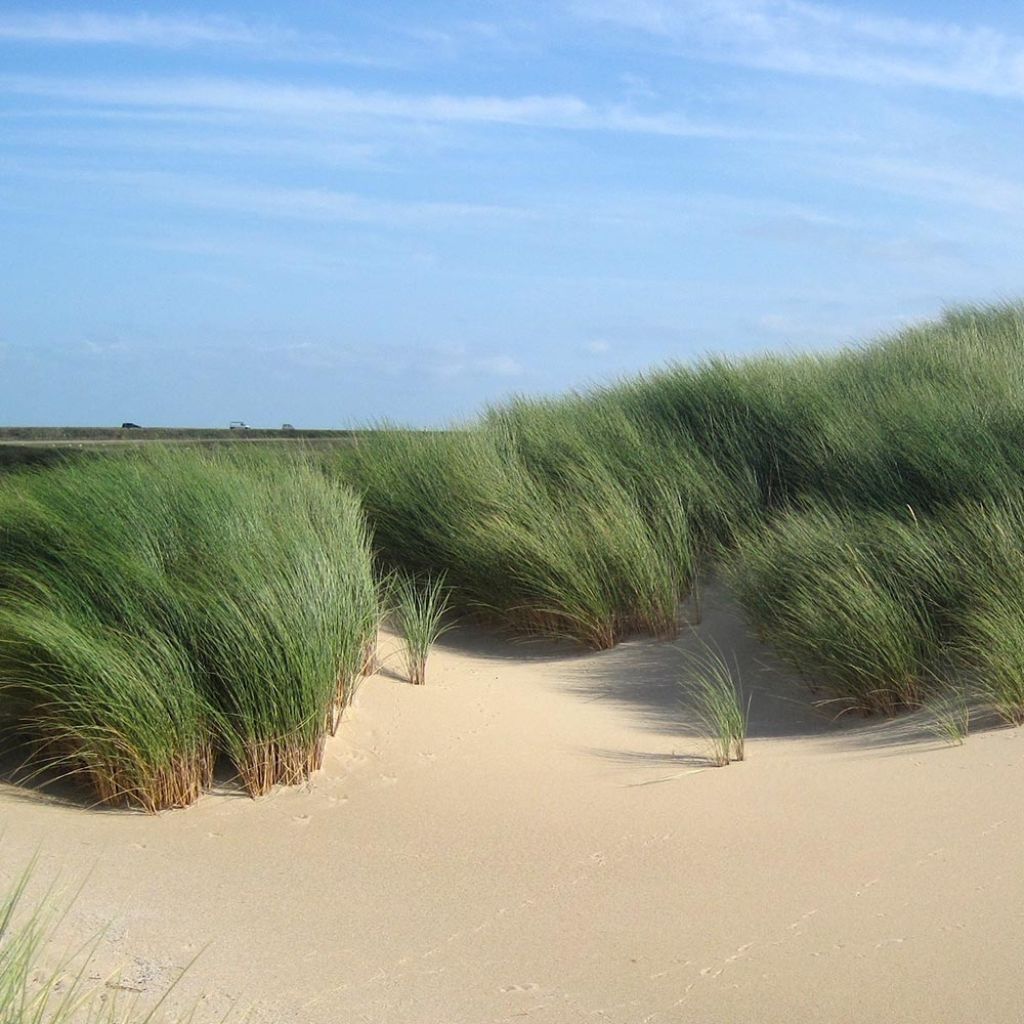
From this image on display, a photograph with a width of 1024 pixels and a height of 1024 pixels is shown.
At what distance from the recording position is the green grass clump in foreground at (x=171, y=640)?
453 cm

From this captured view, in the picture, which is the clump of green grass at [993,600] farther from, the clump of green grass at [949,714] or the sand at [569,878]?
the sand at [569,878]

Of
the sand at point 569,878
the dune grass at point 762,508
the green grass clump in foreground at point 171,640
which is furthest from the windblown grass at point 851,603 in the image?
the green grass clump in foreground at point 171,640

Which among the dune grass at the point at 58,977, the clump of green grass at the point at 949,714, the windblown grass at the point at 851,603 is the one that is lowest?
the dune grass at the point at 58,977

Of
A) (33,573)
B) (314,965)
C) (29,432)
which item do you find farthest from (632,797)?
(29,432)

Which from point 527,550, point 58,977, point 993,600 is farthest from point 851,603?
point 58,977

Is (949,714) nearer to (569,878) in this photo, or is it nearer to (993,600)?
(993,600)

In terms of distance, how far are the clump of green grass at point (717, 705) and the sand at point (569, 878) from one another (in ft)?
0.34

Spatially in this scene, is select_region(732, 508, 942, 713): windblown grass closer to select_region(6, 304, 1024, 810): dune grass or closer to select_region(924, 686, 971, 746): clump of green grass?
select_region(6, 304, 1024, 810): dune grass

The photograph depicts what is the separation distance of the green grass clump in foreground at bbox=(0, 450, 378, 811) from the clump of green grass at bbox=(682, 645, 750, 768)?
162 centimetres

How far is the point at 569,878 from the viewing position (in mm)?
3938

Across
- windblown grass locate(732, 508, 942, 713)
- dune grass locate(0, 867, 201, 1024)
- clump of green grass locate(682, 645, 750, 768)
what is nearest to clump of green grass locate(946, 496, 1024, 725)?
windblown grass locate(732, 508, 942, 713)

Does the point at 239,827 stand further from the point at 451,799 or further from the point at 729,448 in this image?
the point at 729,448

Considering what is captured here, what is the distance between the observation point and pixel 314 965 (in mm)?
3410

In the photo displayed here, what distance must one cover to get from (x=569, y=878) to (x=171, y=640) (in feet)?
6.26
